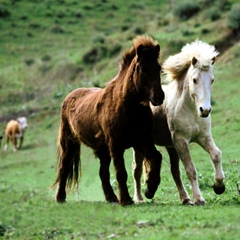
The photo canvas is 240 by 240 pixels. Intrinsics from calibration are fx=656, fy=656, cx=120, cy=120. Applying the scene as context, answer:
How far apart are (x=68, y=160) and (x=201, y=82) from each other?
13.2ft

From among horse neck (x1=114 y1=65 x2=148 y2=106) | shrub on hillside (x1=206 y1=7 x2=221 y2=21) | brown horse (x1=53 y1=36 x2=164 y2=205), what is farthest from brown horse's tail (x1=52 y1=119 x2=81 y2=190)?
shrub on hillside (x1=206 y1=7 x2=221 y2=21)

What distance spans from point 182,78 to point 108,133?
1591mm

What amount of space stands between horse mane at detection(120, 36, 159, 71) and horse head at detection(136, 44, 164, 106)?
42mm

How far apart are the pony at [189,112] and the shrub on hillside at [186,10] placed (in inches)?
1404

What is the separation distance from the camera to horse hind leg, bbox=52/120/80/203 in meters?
13.4

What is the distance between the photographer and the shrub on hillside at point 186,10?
4659 centimetres

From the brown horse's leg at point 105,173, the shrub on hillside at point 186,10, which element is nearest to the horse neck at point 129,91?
the brown horse's leg at point 105,173

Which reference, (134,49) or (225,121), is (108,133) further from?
(225,121)

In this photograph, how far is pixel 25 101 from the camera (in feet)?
144

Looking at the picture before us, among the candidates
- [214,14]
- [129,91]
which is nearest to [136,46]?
[129,91]

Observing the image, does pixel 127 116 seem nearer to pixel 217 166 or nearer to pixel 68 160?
pixel 217 166

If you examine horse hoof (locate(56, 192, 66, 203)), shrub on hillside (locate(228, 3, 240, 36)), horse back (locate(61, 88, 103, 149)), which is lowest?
horse hoof (locate(56, 192, 66, 203))

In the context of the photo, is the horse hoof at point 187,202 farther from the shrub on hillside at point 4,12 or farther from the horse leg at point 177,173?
the shrub on hillside at point 4,12

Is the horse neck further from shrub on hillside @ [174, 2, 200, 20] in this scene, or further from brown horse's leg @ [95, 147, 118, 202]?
shrub on hillside @ [174, 2, 200, 20]
